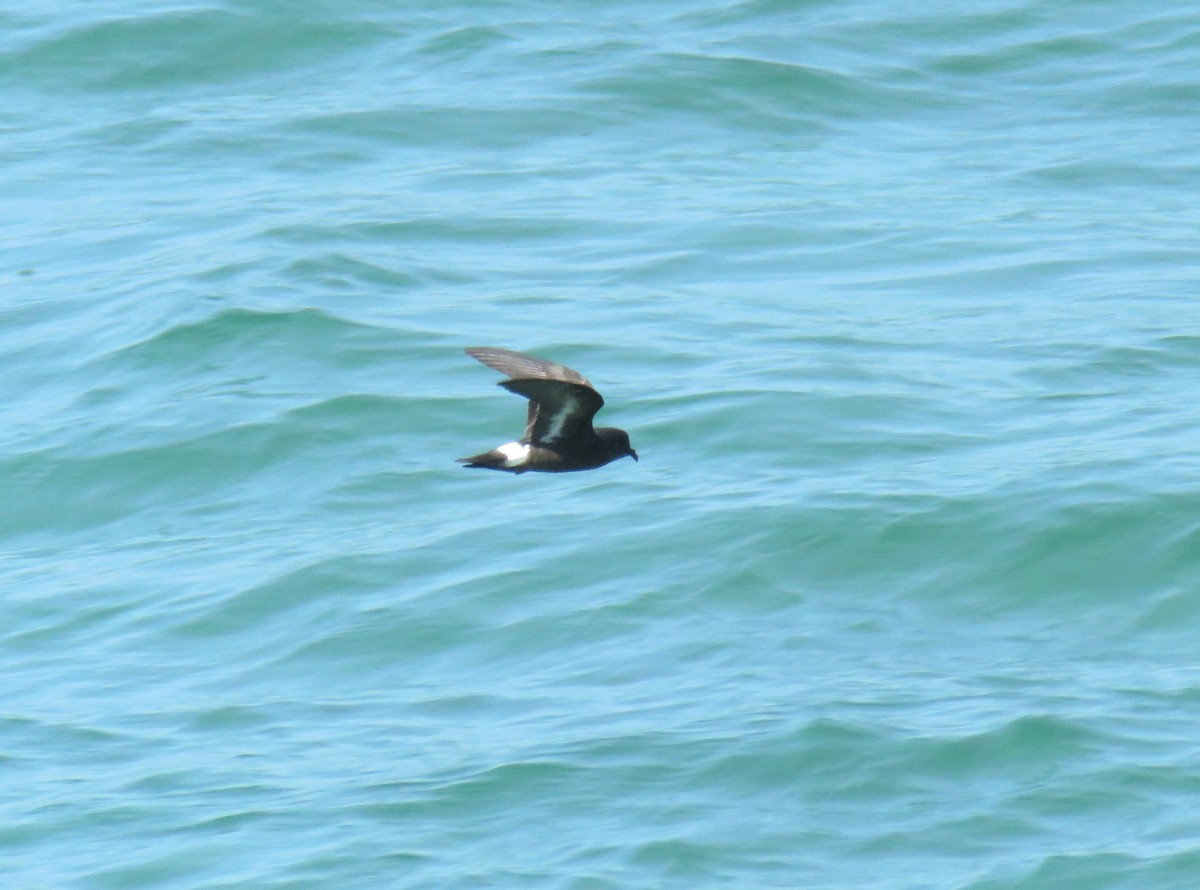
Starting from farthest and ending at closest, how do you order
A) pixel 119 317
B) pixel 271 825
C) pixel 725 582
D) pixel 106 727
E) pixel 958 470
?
pixel 119 317
pixel 958 470
pixel 725 582
pixel 106 727
pixel 271 825

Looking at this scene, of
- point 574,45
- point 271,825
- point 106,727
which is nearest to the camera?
point 271,825

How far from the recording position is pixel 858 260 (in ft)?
53.2

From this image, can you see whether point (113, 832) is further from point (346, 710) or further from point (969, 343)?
point (969, 343)

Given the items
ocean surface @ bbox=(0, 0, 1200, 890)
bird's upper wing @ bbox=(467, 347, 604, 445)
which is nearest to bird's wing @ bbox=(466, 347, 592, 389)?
bird's upper wing @ bbox=(467, 347, 604, 445)

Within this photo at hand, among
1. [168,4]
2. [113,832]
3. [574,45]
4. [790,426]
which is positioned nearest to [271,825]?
[113,832]

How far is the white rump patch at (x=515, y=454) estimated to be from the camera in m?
7.77

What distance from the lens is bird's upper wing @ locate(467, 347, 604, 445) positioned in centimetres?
705

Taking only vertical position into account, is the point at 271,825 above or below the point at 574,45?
below

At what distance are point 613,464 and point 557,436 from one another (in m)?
5.69

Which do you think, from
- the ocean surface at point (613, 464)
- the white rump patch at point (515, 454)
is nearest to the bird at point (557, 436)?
the white rump patch at point (515, 454)

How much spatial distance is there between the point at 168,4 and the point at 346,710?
12651 mm

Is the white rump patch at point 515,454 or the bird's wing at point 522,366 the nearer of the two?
the bird's wing at point 522,366

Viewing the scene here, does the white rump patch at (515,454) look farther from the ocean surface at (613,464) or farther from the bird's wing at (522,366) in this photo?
the ocean surface at (613,464)

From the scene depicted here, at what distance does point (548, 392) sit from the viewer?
24.2 ft
